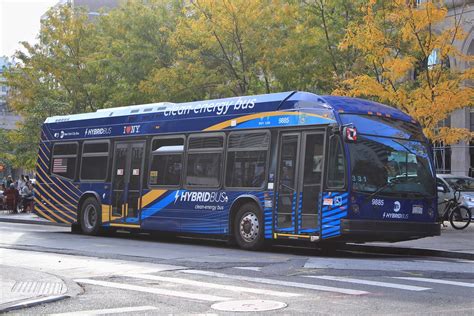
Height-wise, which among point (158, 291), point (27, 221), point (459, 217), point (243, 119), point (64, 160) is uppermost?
point (243, 119)

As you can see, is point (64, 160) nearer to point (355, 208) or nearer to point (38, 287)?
point (355, 208)

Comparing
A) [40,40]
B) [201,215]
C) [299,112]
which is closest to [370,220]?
[299,112]

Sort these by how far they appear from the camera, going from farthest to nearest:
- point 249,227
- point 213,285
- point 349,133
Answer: point 249,227, point 349,133, point 213,285

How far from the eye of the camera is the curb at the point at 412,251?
14.7 metres

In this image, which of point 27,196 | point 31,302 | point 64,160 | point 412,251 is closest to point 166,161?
point 64,160

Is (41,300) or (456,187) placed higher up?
(456,187)

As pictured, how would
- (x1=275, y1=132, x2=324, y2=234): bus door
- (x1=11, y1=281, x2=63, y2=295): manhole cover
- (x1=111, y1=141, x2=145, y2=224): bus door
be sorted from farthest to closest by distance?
1. (x1=111, y1=141, x2=145, y2=224): bus door
2. (x1=275, y1=132, x2=324, y2=234): bus door
3. (x1=11, y1=281, x2=63, y2=295): manhole cover

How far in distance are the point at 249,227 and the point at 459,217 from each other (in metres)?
9.20

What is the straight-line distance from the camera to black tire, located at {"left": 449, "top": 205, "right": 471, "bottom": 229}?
71.8ft

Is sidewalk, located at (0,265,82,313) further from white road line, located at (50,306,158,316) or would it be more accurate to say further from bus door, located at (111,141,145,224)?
bus door, located at (111,141,145,224)

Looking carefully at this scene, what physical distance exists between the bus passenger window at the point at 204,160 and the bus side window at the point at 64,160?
5211mm

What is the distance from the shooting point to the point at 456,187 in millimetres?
24891

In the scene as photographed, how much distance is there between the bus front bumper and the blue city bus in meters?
0.02

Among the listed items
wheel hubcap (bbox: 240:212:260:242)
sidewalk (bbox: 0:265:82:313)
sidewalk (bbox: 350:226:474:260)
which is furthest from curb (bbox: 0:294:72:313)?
sidewalk (bbox: 350:226:474:260)
